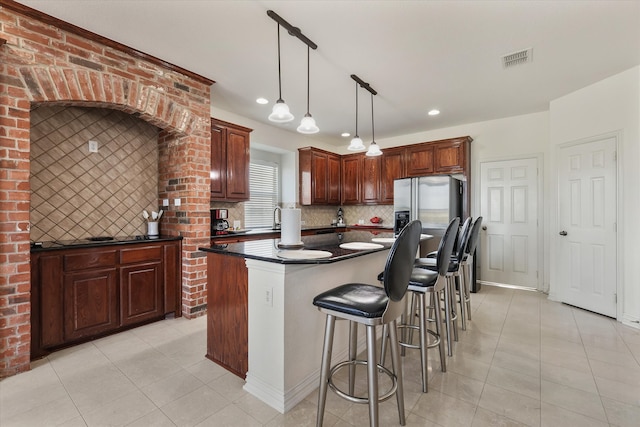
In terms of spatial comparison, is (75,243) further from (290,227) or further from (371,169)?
(371,169)

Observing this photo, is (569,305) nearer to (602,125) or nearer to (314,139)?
(602,125)

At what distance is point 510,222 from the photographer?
457 centimetres

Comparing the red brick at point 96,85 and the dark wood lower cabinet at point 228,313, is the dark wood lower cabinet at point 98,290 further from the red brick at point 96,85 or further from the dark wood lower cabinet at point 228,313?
the red brick at point 96,85

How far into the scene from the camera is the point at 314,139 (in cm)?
598

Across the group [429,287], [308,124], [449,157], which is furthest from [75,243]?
[449,157]

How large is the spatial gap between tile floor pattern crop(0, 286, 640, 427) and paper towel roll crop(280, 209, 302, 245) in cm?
104

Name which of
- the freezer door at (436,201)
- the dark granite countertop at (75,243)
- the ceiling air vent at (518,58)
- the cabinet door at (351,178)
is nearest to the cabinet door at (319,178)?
the cabinet door at (351,178)

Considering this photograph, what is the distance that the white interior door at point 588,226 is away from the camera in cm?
330

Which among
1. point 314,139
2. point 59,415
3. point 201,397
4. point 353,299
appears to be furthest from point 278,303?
point 314,139

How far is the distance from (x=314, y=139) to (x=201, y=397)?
4983mm

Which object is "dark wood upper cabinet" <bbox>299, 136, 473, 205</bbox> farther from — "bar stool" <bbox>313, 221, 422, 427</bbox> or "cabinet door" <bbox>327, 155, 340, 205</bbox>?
"bar stool" <bbox>313, 221, 422, 427</bbox>

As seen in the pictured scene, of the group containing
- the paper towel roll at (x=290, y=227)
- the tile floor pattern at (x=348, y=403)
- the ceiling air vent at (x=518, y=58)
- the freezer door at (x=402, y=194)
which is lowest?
the tile floor pattern at (x=348, y=403)

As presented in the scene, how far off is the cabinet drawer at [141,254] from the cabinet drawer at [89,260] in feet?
0.27

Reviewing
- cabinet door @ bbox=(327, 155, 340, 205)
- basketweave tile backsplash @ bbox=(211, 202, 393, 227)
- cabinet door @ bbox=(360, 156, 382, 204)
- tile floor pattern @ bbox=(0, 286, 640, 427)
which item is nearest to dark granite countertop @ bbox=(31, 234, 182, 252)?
tile floor pattern @ bbox=(0, 286, 640, 427)
